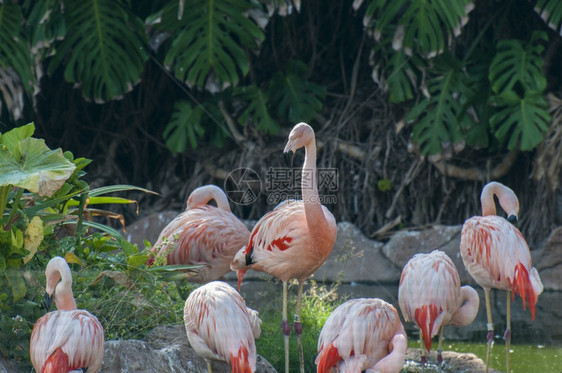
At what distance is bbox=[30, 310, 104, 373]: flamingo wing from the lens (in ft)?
10.7

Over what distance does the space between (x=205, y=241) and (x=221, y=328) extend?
138 centimetres

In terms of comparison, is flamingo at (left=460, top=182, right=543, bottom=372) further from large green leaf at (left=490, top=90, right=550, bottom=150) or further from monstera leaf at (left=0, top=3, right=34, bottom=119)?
monstera leaf at (left=0, top=3, right=34, bottom=119)

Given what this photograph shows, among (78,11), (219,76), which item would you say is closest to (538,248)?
(219,76)

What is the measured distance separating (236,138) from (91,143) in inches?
69.4

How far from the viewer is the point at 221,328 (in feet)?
11.9

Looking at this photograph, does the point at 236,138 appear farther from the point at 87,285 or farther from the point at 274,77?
the point at 87,285

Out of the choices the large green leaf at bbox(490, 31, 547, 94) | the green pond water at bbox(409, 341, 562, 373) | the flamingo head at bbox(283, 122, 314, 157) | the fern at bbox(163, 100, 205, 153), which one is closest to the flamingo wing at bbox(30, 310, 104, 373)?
the flamingo head at bbox(283, 122, 314, 157)

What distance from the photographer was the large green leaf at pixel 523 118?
707 cm

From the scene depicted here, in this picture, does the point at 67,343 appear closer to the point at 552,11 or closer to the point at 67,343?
the point at 67,343

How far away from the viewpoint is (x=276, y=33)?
8523 millimetres

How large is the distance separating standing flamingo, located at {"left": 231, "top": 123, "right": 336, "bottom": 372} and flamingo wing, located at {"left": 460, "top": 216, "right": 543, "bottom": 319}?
865 millimetres

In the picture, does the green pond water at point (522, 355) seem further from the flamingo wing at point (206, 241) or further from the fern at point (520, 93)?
the fern at point (520, 93)

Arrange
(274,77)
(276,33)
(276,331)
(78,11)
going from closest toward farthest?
1. (276,331)
2. (78,11)
3. (274,77)
4. (276,33)

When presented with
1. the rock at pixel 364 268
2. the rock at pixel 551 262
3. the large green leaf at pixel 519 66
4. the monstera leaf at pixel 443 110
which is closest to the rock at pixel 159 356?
the rock at pixel 364 268
